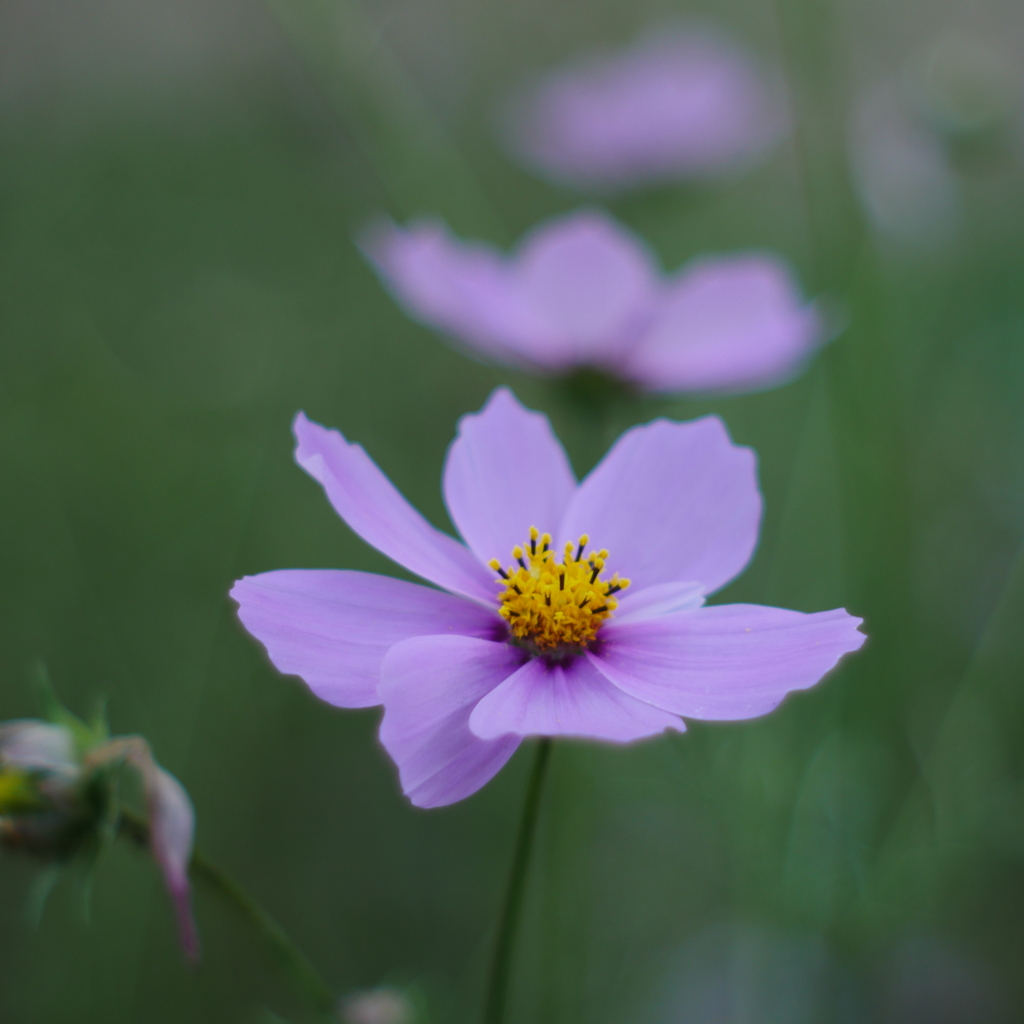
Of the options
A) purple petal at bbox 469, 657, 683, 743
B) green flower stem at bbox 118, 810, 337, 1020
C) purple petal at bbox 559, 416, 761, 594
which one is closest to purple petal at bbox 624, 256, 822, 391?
purple petal at bbox 559, 416, 761, 594

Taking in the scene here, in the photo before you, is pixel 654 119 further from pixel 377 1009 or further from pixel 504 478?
pixel 377 1009

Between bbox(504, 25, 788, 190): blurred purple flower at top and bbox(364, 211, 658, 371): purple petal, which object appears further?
bbox(504, 25, 788, 190): blurred purple flower at top

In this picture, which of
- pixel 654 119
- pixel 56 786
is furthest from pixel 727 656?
pixel 654 119

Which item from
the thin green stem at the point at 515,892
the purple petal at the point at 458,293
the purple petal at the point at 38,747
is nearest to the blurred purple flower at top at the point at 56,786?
the purple petal at the point at 38,747

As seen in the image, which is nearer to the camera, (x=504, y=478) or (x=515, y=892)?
(x=515, y=892)

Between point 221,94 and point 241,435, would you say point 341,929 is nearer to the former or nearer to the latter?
point 241,435

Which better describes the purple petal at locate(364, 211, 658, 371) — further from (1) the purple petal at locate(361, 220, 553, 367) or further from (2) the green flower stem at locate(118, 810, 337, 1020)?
(2) the green flower stem at locate(118, 810, 337, 1020)
